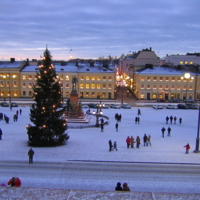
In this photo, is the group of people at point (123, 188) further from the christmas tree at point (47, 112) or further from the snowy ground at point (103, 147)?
the christmas tree at point (47, 112)

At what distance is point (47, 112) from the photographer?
21359 mm

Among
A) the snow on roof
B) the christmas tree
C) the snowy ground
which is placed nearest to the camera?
the snowy ground

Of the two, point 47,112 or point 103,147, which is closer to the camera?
point 103,147

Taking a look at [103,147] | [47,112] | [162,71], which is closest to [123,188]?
[103,147]

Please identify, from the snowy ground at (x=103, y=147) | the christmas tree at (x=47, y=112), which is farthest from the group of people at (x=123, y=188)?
the christmas tree at (x=47, y=112)

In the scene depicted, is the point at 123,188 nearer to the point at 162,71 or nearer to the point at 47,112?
the point at 47,112

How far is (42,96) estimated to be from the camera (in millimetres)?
21594

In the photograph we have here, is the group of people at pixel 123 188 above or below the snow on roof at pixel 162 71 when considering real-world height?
below

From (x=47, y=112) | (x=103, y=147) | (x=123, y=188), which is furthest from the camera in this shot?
(x=47, y=112)

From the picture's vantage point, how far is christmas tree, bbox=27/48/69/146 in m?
21.0

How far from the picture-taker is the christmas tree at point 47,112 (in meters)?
21.0

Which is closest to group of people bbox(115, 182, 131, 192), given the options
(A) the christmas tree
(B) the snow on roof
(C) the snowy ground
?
(C) the snowy ground

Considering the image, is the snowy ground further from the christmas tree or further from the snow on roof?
the snow on roof

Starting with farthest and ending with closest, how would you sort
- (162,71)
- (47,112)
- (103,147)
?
(162,71), (47,112), (103,147)
